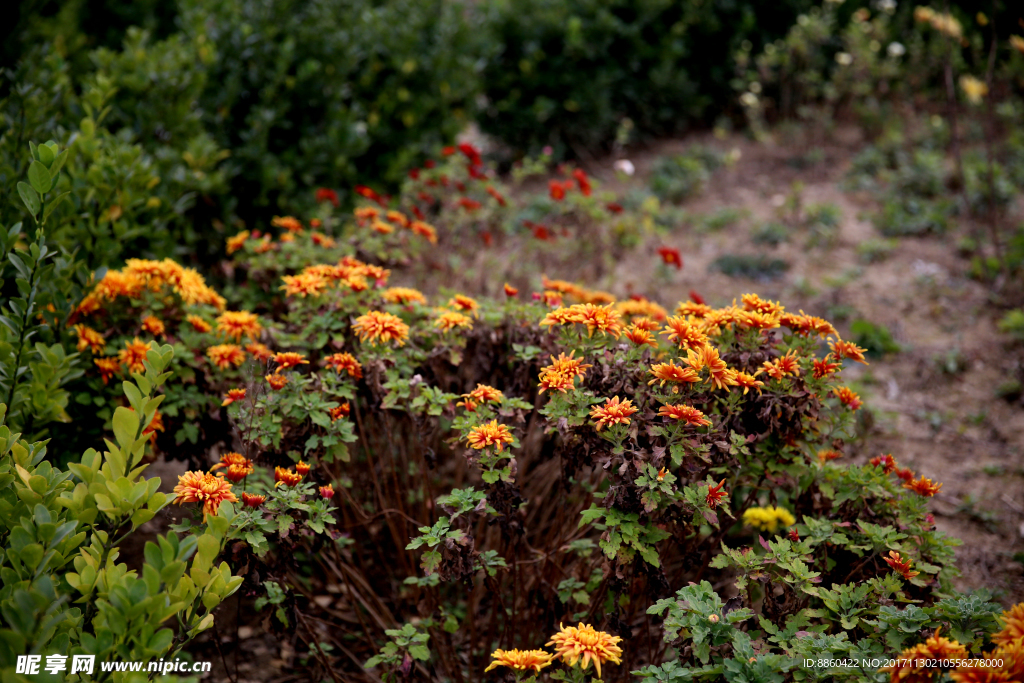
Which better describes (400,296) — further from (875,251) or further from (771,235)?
(875,251)

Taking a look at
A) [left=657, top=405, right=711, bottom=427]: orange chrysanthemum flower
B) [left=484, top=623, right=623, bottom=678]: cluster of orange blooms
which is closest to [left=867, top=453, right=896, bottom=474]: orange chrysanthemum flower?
[left=657, top=405, right=711, bottom=427]: orange chrysanthemum flower

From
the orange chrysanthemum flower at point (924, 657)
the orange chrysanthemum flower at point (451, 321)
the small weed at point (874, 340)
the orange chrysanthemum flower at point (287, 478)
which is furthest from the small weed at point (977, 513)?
the orange chrysanthemum flower at point (287, 478)

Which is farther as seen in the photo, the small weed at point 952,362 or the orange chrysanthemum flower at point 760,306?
the small weed at point 952,362

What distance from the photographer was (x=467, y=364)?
253 cm

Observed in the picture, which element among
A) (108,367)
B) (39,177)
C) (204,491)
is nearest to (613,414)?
(204,491)

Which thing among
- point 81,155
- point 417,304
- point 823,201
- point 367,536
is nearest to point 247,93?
point 81,155

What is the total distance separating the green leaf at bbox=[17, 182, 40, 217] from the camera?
1.52m

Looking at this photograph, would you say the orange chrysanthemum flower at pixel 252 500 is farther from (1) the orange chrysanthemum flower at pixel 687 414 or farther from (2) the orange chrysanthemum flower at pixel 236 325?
(1) the orange chrysanthemum flower at pixel 687 414

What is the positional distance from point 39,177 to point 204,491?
82cm

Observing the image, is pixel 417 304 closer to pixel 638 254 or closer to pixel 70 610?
pixel 70 610

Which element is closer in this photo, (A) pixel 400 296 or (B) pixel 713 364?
(B) pixel 713 364

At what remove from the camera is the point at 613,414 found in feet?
5.46

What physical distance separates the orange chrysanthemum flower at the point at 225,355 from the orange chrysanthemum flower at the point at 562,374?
1.05 m

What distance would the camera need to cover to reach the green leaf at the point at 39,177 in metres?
1.55
